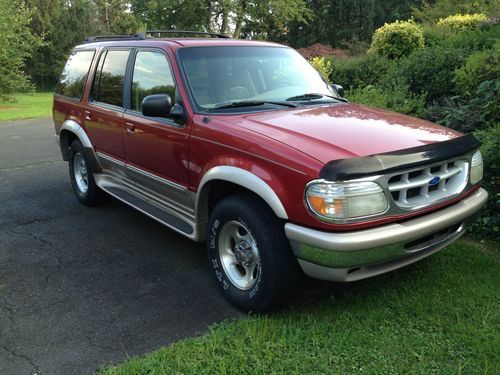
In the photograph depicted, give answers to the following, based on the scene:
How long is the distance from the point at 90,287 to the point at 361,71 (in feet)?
24.0

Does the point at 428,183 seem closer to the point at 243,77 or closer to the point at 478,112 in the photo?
the point at 243,77

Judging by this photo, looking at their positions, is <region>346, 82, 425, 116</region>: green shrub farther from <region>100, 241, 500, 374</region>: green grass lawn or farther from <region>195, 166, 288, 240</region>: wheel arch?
<region>195, 166, 288, 240</region>: wheel arch

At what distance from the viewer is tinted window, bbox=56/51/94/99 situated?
5.62 m

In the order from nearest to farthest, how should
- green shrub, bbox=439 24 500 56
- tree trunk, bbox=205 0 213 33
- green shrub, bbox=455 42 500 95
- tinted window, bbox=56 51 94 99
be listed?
1. tinted window, bbox=56 51 94 99
2. green shrub, bbox=455 42 500 95
3. green shrub, bbox=439 24 500 56
4. tree trunk, bbox=205 0 213 33

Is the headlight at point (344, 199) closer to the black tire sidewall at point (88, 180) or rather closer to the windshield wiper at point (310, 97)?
the windshield wiper at point (310, 97)

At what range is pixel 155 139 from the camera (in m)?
4.20

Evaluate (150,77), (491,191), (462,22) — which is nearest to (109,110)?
(150,77)

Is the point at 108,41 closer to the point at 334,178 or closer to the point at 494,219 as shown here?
the point at 334,178

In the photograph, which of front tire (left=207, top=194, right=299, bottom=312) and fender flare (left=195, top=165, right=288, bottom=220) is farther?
front tire (left=207, top=194, right=299, bottom=312)

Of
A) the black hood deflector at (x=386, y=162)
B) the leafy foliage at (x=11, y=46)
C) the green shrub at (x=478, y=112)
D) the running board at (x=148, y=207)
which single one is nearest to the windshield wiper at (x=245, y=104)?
the running board at (x=148, y=207)

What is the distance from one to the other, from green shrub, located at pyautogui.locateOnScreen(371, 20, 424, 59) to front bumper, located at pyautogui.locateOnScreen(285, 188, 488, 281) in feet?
26.0

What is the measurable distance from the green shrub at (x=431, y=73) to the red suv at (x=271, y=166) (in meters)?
3.37

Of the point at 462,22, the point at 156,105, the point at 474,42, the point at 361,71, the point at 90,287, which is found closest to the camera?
the point at 156,105

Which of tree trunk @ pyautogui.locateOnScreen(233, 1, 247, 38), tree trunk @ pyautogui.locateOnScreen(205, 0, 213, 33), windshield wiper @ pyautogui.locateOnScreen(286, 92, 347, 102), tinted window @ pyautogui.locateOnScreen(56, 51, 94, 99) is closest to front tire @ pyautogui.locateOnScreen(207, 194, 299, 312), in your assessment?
windshield wiper @ pyautogui.locateOnScreen(286, 92, 347, 102)
